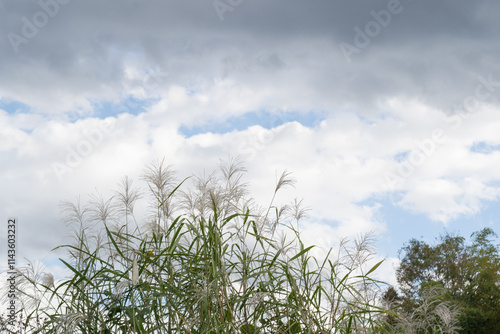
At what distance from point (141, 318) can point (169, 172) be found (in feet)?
3.18

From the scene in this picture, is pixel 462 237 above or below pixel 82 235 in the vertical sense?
above

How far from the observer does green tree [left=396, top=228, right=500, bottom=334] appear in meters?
25.2

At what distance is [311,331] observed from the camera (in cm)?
312

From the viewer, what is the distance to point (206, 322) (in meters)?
2.92

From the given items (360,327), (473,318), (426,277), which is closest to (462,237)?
(426,277)

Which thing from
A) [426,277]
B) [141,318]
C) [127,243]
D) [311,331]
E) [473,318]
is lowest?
[311,331]

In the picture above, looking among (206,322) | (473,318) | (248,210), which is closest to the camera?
(206,322)

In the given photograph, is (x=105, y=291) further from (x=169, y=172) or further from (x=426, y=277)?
(x=426, y=277)

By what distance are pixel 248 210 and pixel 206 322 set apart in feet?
2.65

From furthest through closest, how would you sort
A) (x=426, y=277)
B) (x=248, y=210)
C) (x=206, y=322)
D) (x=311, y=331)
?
(x=426, y=277) < (x=248, y=210) < (x=311, y=331) < (x=206, y=322)

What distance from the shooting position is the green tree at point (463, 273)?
2517 centimetres

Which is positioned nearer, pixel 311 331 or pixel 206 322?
pixel 206 322

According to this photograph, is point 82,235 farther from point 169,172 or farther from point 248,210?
point 248,210

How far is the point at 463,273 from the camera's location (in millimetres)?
27797
